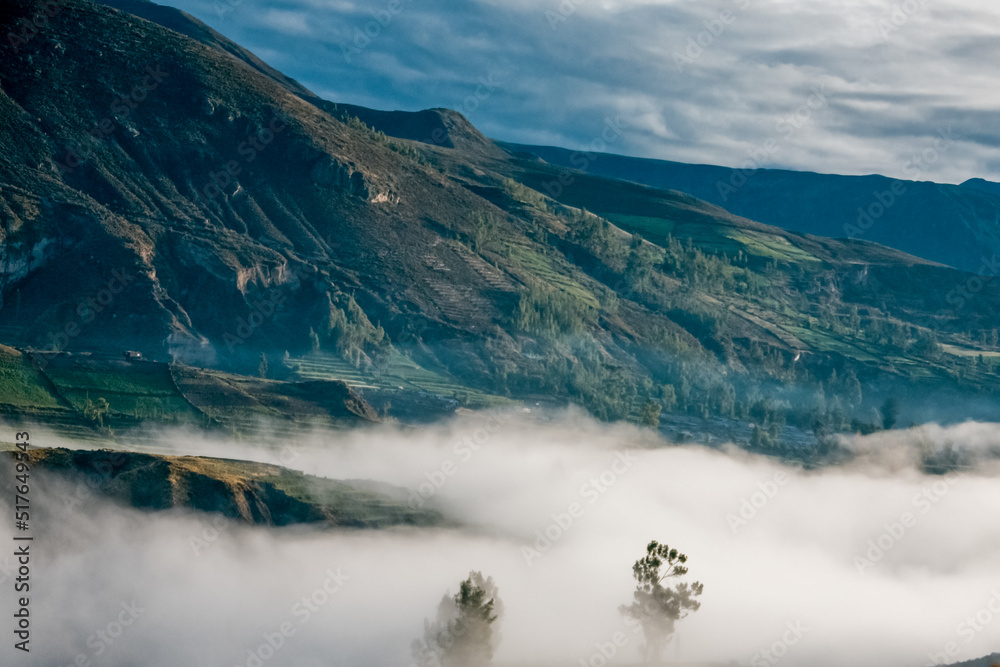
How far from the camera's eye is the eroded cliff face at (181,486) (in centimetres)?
16725

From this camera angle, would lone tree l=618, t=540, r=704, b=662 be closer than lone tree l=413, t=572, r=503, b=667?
No

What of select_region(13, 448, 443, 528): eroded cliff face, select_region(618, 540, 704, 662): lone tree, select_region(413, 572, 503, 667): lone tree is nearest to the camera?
select_region(413, 572, 503, 667): lone tree

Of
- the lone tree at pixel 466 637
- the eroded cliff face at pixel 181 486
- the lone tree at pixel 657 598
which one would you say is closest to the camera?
the lone tree at pixel 466 637

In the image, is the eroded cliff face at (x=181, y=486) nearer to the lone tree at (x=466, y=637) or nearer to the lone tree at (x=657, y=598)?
the lone tree at (x=466, y=637)

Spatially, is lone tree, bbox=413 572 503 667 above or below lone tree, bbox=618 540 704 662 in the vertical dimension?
below

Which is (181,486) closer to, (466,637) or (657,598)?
(466,637)

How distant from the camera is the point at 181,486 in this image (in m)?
170

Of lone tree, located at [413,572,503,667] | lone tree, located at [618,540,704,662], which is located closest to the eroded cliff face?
lone tree, located at [413,572,503,667]

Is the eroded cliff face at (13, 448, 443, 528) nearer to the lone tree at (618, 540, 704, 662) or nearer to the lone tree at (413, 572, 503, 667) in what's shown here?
the lone tree at (413, 572, 503, 667)

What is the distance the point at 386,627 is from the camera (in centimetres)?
15812

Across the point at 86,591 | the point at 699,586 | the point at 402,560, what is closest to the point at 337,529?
the point at 402,560

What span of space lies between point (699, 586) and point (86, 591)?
78.7 metres

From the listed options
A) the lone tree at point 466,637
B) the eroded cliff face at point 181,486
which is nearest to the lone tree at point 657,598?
the lone tree at point 466,637

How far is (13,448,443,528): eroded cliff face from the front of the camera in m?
167
